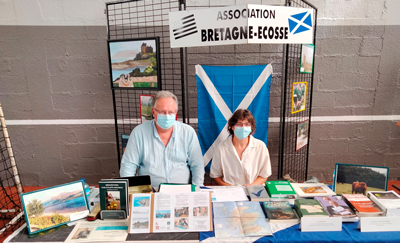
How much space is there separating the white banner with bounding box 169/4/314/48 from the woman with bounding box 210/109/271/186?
2.03ft

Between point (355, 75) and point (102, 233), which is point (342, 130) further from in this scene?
point (102, 233)

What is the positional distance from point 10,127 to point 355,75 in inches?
178

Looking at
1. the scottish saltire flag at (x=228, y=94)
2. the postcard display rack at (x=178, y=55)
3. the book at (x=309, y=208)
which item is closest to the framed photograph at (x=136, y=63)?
the postcard display rack at (x=178, y=55)

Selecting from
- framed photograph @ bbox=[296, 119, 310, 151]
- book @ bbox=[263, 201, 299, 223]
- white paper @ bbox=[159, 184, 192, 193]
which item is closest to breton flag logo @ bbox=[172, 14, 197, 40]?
white paper @ bbox=[159, 184, 192, 193]

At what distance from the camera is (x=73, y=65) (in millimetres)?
3061

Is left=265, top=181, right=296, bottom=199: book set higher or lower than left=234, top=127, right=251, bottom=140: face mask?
lower

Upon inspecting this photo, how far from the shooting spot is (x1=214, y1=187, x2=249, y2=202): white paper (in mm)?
1601

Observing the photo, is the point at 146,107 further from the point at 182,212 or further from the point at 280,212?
the point at 280,212

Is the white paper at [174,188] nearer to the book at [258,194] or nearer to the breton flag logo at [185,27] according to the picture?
the book at [258,194]

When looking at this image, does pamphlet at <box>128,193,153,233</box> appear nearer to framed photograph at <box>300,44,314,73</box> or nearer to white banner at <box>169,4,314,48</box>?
white banner at <box>169,4,314,48</box>

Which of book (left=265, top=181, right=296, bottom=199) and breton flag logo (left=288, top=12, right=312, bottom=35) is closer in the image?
book (left=265, top=181, right=296, bottom=199)

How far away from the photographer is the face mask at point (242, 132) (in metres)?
2.01

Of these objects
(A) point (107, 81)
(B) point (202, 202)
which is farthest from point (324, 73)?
(A) point (107, 81)

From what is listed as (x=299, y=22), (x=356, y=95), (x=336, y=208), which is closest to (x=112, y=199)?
(x=336, y=208)
